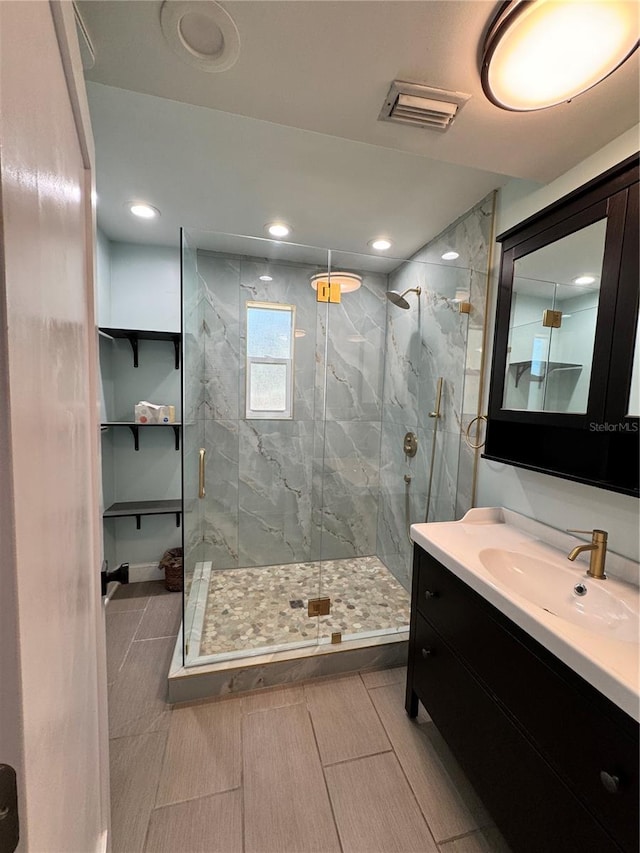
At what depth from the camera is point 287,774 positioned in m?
1.30

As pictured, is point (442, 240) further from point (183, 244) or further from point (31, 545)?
Answer: point (31, 545)

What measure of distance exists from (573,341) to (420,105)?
98 cm

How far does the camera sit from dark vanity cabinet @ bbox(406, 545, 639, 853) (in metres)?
0.73

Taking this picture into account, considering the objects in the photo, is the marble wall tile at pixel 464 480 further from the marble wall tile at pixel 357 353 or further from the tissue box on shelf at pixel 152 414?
the tissue box on shelf at pixel 152 414

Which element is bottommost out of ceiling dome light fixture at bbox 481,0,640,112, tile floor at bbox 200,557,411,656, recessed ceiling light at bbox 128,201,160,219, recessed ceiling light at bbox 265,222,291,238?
tile floor at bbox 200,557,411,656

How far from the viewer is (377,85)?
1.02 metres

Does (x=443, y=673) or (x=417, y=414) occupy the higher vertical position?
(x=417, y=414)

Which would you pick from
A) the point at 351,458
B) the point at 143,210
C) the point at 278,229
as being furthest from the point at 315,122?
the point at 351,458

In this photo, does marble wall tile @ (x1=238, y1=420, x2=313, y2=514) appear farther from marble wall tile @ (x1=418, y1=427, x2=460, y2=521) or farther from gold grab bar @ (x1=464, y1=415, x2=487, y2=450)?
gold grab bar @ (x1=464, y1=415, x2=487, y2=450)

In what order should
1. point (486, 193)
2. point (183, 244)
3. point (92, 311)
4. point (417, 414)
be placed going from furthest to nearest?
point (417, 414) < point (183, 244) < point (486, 193) < point (92, 311)

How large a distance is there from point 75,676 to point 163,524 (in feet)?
7.42

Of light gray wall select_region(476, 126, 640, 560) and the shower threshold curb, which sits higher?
light gray wall select_region(476, 126, 640, 560)

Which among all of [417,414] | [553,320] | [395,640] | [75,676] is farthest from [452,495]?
[75,676]

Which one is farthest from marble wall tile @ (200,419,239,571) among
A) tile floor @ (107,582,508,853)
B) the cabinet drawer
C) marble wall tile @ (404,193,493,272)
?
marble wall tile @ (404,193,493,272)
